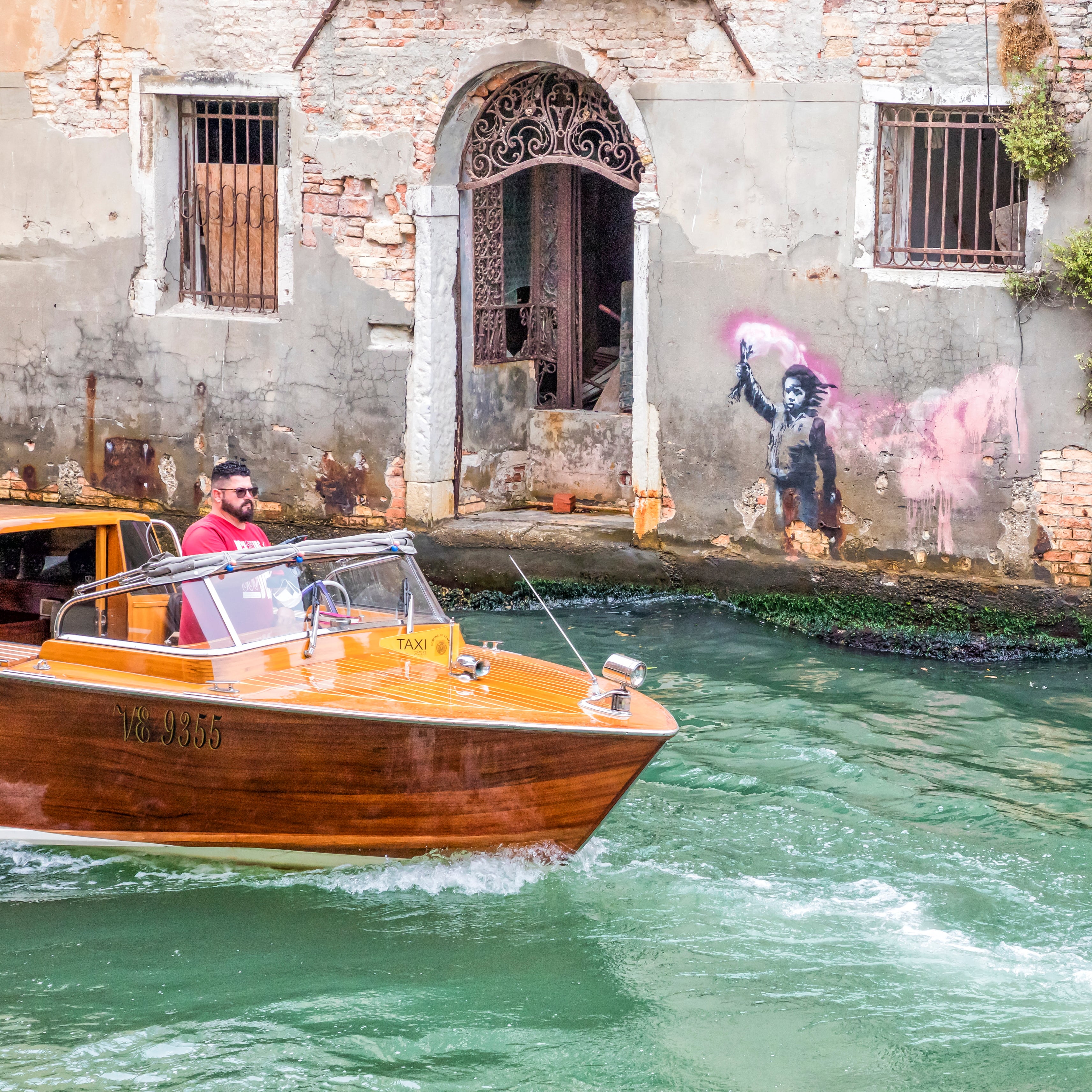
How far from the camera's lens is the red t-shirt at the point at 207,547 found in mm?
6266

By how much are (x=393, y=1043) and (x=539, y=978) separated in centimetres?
65

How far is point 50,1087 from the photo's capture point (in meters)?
4.86

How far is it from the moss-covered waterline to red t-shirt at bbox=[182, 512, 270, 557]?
388 centimetres

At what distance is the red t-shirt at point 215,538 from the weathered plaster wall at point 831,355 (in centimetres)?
395

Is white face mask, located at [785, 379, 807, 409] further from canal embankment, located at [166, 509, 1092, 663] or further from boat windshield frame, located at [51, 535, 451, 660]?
boat windshield frame, located at [51, 535, 451, 660]

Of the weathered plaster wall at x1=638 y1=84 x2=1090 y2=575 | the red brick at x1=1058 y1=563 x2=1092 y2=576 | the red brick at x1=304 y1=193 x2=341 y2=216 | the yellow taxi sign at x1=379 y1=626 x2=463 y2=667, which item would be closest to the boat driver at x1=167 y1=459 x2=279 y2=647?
the yellow taxi sign at x1=379 y1=626 x2=463 y2=667

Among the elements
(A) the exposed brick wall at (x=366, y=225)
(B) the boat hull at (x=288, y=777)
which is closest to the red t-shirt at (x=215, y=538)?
(B) the boat hull at (x=288, y=777)

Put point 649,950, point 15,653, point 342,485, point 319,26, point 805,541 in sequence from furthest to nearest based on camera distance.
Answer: point 342,485 → point 319,26 → point 805,541 → point 15,653 → point 649,950

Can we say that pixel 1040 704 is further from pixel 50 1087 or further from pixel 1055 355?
pixel 50 1087

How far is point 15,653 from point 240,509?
1.07 meters

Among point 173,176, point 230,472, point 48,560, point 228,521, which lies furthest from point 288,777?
point 173,176

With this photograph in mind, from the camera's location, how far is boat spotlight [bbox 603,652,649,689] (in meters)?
6.13

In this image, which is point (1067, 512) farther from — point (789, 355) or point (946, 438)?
point (789, 355)

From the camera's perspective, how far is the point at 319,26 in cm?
1039
